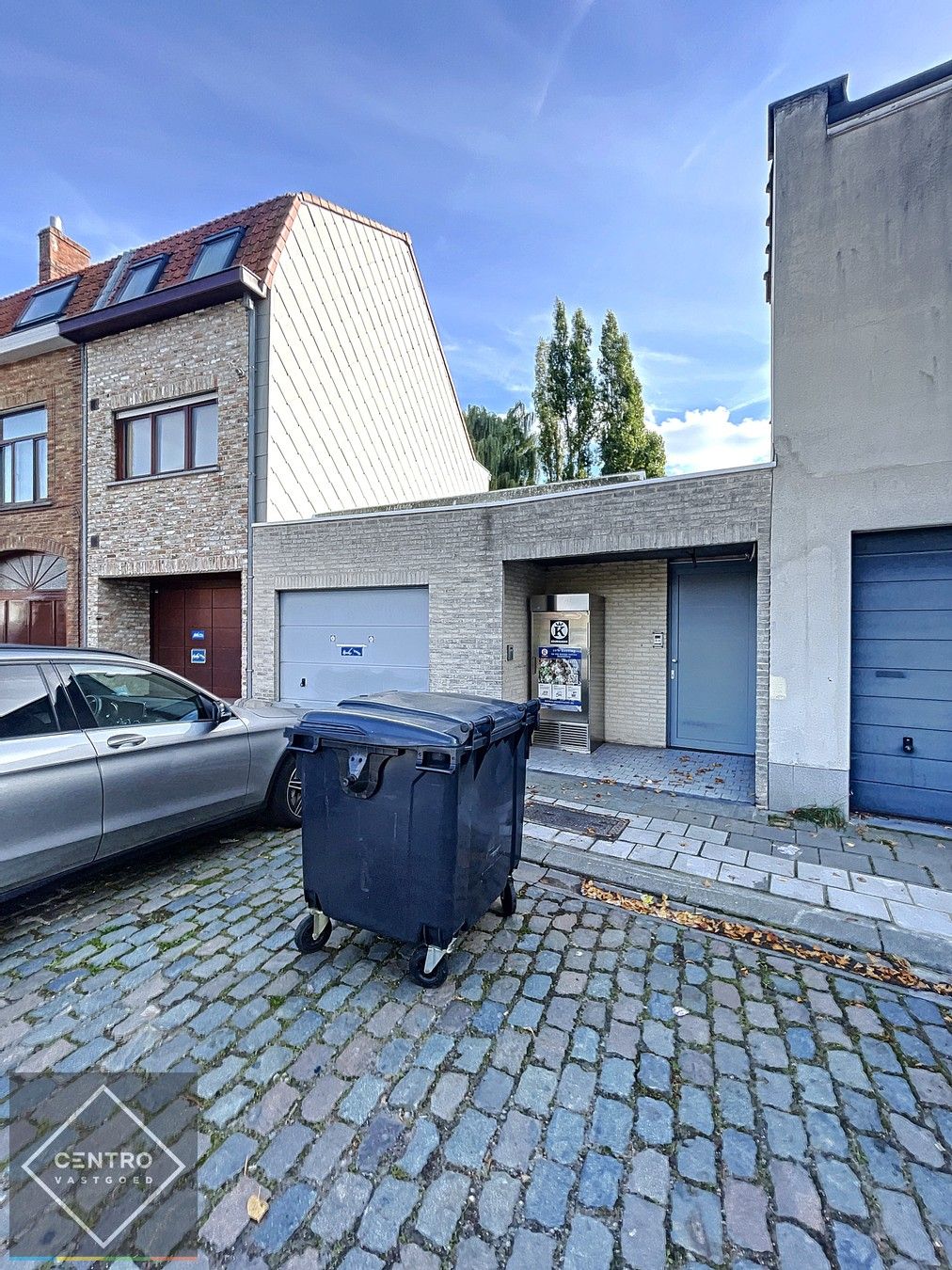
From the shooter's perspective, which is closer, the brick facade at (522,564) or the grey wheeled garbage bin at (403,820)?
the grey wheeled garbage bin at (403,820)

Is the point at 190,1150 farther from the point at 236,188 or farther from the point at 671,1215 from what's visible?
the point at 236,188

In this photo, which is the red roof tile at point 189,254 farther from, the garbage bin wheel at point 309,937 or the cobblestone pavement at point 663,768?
the garbage bin wheel at point 309,937

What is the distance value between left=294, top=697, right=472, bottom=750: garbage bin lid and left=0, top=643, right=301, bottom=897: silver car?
1.40 m

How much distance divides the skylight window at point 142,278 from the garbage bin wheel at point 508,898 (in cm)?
1178

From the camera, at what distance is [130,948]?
3.04 m

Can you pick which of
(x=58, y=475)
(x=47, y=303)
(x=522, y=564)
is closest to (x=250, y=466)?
(x=58, y=475)

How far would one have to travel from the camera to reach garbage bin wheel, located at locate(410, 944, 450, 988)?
2711 millimetres

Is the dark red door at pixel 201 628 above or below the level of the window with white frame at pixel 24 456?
below

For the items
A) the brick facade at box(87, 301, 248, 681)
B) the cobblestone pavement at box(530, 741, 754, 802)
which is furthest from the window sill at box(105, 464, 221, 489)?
the cobblestone pavement at box(530, 741, 754, 802)

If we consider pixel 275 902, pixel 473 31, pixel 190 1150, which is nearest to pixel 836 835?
pixel 275 902

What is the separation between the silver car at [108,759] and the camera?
307cm

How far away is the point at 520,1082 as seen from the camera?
7.26 ft

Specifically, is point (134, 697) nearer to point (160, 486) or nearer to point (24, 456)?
point (160, 486)

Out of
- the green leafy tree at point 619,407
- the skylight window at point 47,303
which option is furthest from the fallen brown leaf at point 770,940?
the green leafy tree at point 619,407
